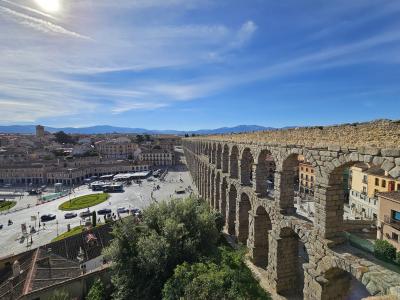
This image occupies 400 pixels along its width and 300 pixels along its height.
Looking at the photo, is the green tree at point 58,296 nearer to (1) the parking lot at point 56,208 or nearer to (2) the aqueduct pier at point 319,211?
(2) the aqueduct pier at point 319,211

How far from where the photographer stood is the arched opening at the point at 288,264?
56.7ft

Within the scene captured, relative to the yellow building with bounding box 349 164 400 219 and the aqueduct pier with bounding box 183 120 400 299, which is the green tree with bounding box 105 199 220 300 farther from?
the yellow building with bounding box 349 164 400 219

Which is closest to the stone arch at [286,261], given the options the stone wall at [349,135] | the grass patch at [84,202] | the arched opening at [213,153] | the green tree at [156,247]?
the green tree at [156,247]

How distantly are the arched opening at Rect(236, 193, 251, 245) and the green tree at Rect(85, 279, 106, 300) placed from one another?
42.2 feet

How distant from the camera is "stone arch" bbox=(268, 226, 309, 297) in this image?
1725 centimetres

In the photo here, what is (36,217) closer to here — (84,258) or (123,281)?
(84,258)

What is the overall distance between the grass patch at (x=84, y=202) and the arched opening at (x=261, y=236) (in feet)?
140

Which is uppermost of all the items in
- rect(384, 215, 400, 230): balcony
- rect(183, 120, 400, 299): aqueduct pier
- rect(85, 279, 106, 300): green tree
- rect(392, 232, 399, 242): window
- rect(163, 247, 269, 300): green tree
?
rect(183, 120, 400, 299): aqueduct pier

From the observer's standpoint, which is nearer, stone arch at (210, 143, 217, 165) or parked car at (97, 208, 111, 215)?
stone arch at (210, 143, 217, 165)

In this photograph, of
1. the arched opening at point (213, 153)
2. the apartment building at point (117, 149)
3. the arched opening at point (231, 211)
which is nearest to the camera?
the arched opening at point (231, 211)

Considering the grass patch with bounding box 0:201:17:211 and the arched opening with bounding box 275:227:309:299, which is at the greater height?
the arched opening with bounding box 275:227:309:299

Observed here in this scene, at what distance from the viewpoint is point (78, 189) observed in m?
75.8

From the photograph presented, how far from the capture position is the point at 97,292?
16.6 m

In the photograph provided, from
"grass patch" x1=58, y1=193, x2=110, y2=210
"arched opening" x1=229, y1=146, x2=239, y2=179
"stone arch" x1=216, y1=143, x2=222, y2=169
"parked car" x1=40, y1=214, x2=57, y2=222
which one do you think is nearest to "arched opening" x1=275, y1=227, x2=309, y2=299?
"arched opening" x1=229, y1=146, x2=239, y2=179
